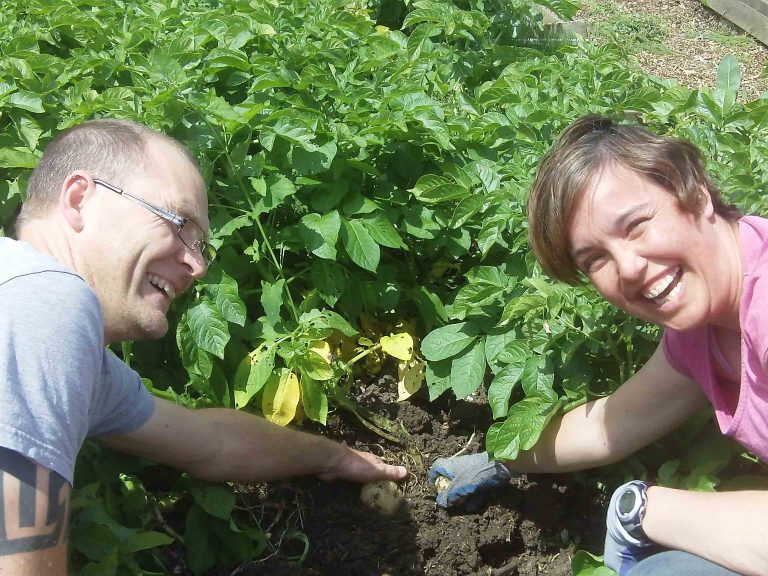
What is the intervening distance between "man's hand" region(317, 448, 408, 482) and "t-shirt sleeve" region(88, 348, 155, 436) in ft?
2.22

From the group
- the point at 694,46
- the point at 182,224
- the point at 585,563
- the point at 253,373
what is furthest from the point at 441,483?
the point at 694,46

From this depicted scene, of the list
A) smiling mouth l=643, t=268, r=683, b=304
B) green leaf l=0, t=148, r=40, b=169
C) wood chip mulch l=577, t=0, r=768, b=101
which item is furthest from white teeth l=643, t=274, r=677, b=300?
wood chip mulch l=577, t=0, r=768, b=101

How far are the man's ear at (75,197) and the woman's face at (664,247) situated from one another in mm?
1051

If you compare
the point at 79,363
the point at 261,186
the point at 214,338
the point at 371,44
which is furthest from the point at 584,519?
the point at 371,44

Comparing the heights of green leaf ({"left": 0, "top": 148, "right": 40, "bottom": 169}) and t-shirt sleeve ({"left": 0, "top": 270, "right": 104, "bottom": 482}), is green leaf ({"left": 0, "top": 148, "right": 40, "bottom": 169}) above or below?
below

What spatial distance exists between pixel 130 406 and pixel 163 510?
55 cm

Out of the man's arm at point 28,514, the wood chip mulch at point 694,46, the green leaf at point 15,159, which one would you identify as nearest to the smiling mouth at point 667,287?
the man's arm at point 28,514

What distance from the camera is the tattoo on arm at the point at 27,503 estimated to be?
158cm

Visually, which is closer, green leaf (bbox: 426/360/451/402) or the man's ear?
the man's ear

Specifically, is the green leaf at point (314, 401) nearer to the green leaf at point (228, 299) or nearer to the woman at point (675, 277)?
the green leaf at point (228, 299)

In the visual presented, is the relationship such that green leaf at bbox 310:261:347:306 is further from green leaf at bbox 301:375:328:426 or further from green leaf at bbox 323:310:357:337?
green leaf at bbox 301:375:328:426

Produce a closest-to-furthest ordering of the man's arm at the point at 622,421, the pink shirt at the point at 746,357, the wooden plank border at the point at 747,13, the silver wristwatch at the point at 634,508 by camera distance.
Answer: the pink shirt at the point at 746,357, the silver wristwatch at the point at 634,508, the man's arm at the point at 622,421, the wooden plank border at the point at 747,13

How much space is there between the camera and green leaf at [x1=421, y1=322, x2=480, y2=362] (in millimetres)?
2822

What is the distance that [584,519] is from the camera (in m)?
2.76
